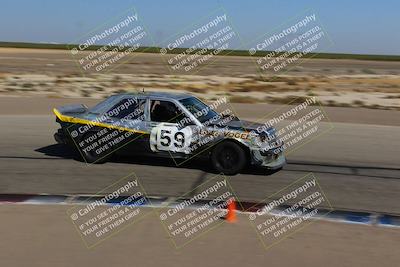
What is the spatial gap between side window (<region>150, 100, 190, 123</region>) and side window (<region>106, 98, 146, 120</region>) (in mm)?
220

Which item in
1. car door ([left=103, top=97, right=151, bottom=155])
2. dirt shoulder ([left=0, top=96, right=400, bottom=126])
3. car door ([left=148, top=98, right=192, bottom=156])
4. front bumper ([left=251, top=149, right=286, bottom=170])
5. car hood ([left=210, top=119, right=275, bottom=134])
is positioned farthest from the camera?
dirt shoulder ([left=0, top=96, right=400, bottom=126])

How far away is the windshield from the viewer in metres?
9.97

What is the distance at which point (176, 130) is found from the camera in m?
9.71

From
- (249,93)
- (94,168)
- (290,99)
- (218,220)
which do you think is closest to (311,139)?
(94,168)

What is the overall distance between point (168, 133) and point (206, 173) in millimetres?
1061

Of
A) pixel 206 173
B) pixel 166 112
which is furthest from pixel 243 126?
pixel 166 112

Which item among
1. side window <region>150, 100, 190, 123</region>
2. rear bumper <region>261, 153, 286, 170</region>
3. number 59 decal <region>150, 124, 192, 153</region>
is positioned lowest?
rear bumper <region>261, 153, 286, 170</region>

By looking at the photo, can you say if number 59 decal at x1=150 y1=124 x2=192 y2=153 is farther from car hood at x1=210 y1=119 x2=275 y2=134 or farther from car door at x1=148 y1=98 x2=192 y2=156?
car hood at x1=210 y1=119 x2=275 y2=134

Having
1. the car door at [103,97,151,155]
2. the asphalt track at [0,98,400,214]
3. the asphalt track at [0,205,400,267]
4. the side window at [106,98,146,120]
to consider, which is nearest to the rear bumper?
the asphalt track at [0,98,400,214]

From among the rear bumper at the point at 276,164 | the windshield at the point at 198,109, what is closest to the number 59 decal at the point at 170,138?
the windshield at the point at 198,109

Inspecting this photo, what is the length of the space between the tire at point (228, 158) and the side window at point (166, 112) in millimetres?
877

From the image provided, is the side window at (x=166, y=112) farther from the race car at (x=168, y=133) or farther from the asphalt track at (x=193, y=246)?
the asphalt track at (x=193, y=246)

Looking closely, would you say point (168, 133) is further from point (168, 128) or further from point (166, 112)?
point (166, 112)

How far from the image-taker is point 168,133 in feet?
32.0
